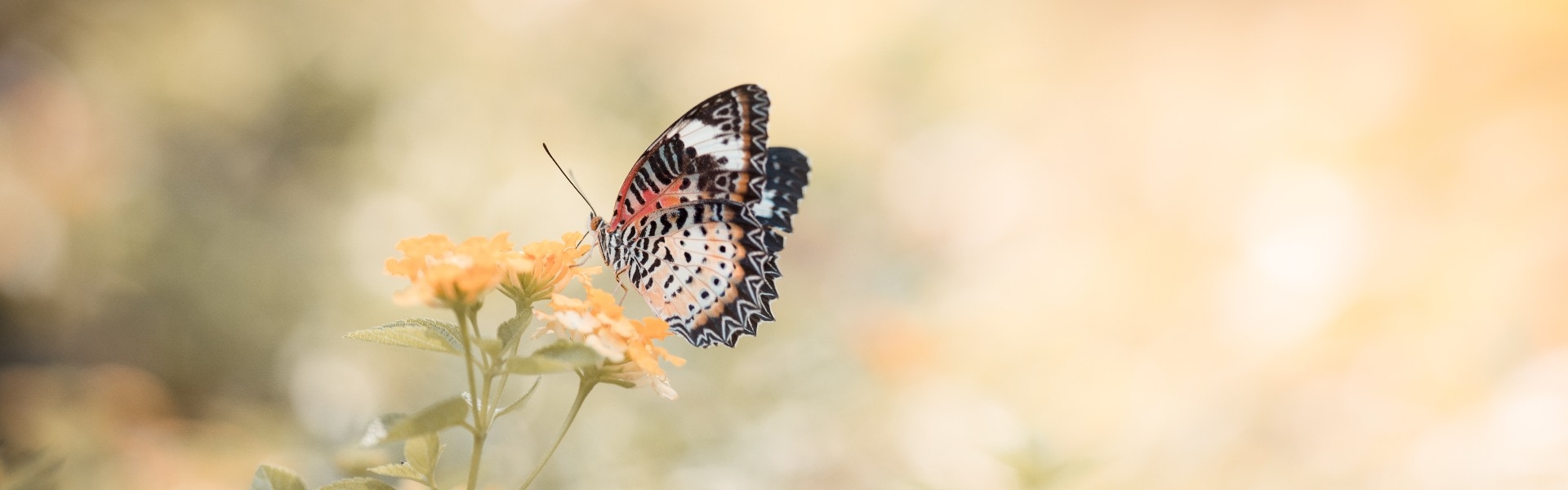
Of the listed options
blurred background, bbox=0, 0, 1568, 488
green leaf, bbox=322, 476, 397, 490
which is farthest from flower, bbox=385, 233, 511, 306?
blurred background, bbox=0, 0, 1568, 488

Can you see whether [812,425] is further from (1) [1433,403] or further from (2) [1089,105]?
(2) [1089,105]

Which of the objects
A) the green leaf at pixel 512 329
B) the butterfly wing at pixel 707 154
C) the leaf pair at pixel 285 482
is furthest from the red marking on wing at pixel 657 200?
the leaf pair at pixel 285 482

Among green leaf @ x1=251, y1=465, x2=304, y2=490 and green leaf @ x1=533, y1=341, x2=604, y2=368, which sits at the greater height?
green leaf @ x1=533, y1=341, x2=604, y2=368

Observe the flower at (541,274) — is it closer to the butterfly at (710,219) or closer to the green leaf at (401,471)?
the green leaf at (401,471)

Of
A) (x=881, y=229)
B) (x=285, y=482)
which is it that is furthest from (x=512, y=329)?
(x=881, y=229)

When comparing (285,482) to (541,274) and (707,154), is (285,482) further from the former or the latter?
(707,154)

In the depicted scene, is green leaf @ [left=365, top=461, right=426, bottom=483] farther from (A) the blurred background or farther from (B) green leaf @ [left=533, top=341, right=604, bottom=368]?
(A) the blurred background
